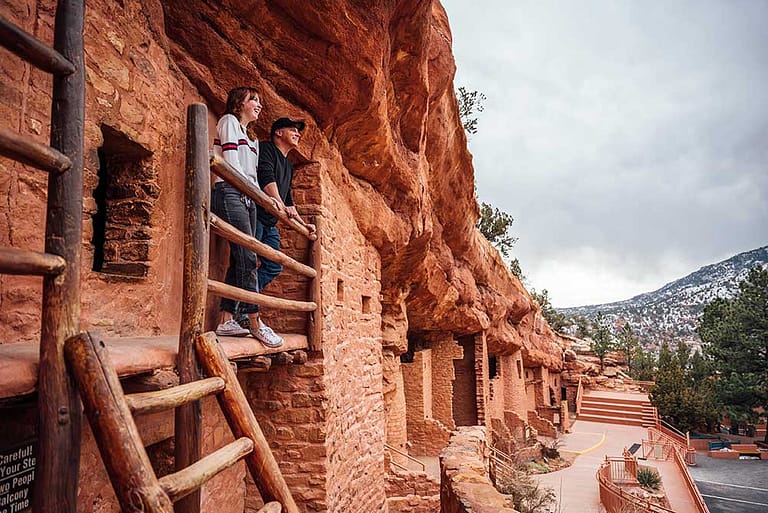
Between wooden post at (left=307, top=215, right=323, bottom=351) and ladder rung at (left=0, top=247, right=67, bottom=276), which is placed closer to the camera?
ladder rung at (left=0, top=247, right=67, bottom=276)

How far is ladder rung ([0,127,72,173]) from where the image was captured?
1460 mm

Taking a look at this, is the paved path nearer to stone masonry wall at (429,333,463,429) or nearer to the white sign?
stone masonry wall at (429,333,463,429)

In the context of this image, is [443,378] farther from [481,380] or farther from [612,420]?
[612,420]

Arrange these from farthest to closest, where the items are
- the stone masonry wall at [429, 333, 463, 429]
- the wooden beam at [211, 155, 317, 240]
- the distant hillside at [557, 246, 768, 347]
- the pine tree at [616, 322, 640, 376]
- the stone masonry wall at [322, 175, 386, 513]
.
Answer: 1. the distant hillside at [557, 246, 768, 347]
2. the pine tree at [616, 322, 640, 376]
3. the stone masonry wall at [429, 333, 463, 429]
4. the stone masonry wall at [322, 175, 386, 513]
5. the wooden beam at [211, 155, 317, 240]

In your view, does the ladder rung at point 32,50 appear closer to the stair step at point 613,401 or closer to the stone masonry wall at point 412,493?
the stone masonry wall at point 412,493

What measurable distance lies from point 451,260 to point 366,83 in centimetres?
731

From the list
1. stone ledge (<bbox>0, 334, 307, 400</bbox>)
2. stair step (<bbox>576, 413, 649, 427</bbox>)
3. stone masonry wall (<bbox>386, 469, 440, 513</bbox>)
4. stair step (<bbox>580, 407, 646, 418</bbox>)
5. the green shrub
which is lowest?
stair step (<bbox>576, 413, 649, 427</bbox>)

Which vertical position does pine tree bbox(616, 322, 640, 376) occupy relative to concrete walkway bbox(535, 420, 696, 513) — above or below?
above

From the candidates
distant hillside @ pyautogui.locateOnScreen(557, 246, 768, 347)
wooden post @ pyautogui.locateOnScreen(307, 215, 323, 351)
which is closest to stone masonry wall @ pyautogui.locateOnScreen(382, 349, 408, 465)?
wooden post @ pyautogui.locateOnScreen(307, 215, 323, 351)

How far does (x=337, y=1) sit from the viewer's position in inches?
155

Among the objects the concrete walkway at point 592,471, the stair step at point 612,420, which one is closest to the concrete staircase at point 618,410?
the stair step at point 612,420

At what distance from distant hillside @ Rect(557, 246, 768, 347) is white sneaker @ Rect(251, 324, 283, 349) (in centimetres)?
10896

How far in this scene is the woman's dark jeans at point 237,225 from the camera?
127 inches

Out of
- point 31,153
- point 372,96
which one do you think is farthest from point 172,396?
point 372,96
